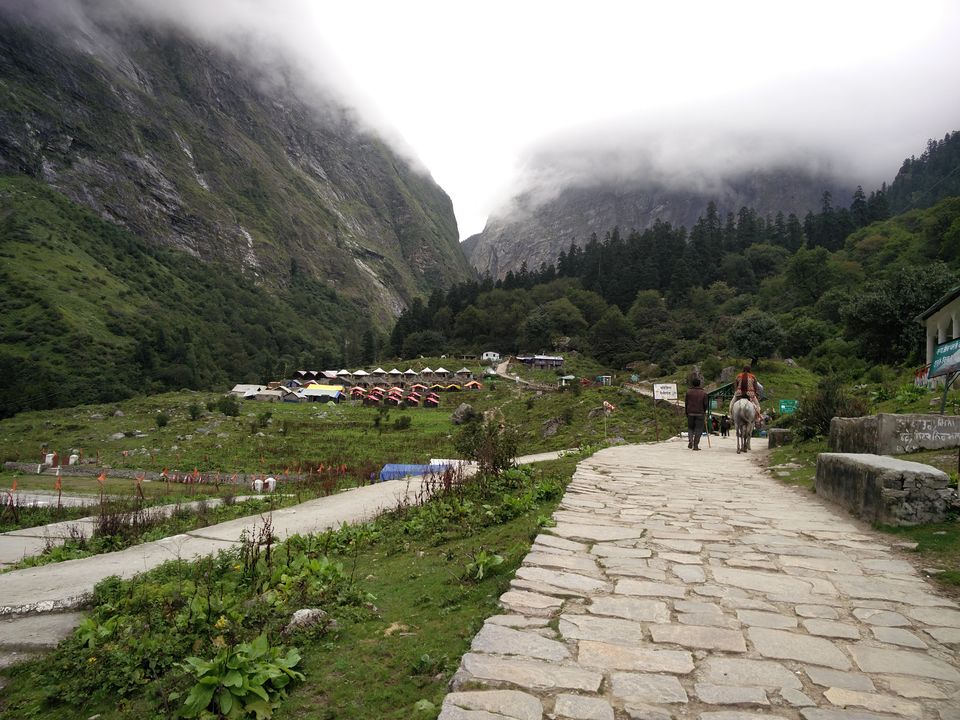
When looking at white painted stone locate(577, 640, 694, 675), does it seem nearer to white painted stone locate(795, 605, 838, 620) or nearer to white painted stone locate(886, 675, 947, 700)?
white painted stone locate(886, 675, 947, 700)

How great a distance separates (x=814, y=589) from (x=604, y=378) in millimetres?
54888

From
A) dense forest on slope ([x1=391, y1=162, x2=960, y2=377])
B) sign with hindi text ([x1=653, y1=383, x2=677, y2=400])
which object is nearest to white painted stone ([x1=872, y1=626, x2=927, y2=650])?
sign with hindi text ([x1=653, y1=383, x2=677, y2=400])

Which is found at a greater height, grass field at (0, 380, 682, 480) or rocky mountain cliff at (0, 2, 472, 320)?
rocky mountain cliff at (0, 2, 472, 320)

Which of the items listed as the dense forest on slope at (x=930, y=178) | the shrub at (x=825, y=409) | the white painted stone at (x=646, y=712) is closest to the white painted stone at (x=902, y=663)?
the white painted stone at (x=646, y=712)

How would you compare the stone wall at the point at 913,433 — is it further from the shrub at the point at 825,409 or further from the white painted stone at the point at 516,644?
the white painted stone at the point at 516,644

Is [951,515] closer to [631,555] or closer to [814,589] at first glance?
[814,589]

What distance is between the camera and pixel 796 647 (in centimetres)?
317

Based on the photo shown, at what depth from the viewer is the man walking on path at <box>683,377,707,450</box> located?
43.9 feet

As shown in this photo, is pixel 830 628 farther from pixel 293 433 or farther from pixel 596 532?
pixel 293 433

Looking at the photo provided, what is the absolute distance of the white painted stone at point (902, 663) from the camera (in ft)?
9.49

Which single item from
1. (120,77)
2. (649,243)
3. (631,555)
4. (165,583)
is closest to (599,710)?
(631,555)

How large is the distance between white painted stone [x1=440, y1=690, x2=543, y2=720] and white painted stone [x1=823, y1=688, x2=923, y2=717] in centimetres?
142

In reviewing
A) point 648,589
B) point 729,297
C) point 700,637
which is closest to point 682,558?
point 648,589

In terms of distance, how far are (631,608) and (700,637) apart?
0.50 meters
